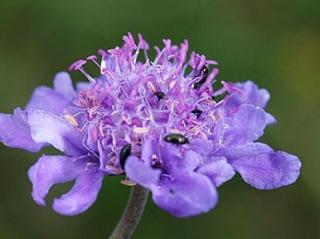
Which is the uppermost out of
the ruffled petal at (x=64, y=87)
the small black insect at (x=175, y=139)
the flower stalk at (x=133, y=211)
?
the ruffled petal at (x=64, y=87)

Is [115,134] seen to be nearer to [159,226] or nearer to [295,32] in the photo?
[159,226]

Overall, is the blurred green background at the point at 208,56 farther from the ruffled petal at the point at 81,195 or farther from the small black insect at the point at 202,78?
the ruffled petal at the point at 81,195

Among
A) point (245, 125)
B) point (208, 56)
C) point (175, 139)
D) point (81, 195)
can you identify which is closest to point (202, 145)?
point (175, 139)

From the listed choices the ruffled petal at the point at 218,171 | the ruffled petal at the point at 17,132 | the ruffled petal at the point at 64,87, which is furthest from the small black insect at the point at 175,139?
the ruffled petal at the point at 64,87

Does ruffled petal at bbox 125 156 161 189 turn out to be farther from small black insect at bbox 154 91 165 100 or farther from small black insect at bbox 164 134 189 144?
small black insect at bbox 154 91 165 100

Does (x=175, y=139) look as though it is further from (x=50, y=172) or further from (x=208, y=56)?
(x=208, y=56)

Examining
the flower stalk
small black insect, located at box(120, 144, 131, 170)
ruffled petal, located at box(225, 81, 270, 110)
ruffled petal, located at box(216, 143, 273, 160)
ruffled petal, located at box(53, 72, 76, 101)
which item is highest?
ruffled petal, located at box(53, 72, 76, 101)

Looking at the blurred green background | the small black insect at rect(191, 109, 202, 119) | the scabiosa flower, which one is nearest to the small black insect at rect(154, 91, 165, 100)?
the scabiosa flower
